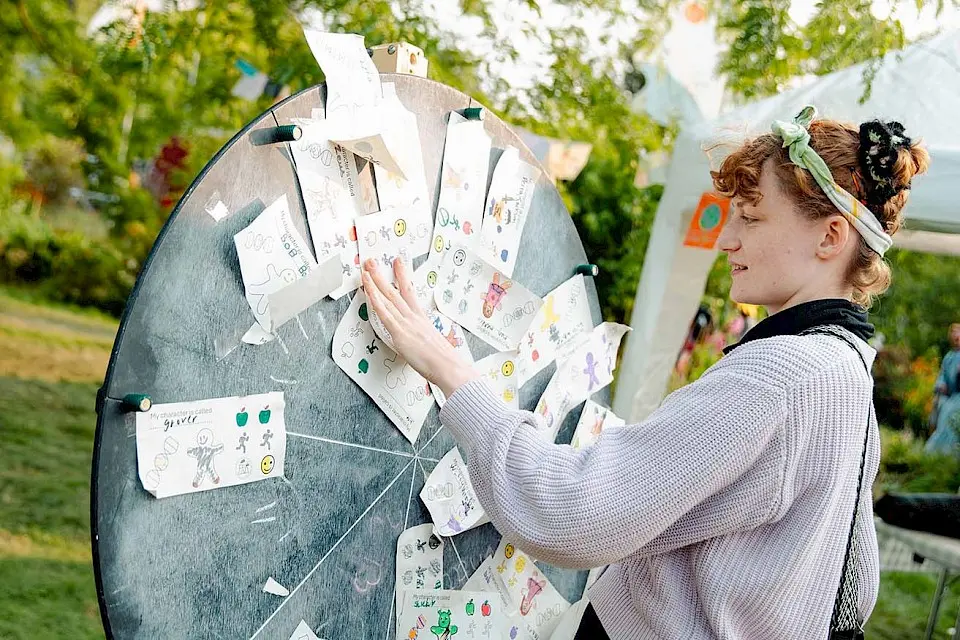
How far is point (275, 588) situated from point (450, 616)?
0.41 meters

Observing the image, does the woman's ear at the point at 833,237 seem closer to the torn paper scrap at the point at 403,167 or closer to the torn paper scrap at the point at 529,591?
the torn paper scrap at the point at 403,167

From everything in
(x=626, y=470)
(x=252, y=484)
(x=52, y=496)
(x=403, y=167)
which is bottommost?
(x=52, y=496)

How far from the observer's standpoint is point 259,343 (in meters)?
1.23

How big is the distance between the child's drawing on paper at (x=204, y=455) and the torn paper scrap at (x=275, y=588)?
18 centimetres

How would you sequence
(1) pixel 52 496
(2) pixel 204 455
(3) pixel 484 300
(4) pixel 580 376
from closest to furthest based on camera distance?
(2) pixel 204 455 < (3) pixel 484 300 < (4) pixel 580 376 < (1) pixel 52 496

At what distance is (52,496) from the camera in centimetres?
431

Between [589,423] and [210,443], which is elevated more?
[210,443]

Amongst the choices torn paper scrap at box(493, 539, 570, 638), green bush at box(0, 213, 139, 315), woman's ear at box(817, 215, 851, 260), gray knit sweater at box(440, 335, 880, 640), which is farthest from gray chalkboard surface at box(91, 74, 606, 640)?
green bush at box(0, 213, 139, 315)

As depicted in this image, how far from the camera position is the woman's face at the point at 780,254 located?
4.29 ft

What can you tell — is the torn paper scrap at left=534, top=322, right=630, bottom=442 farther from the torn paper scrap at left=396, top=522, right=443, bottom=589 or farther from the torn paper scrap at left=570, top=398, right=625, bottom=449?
the torn paper scrap at left=396, top=522, right=443, bottom=589

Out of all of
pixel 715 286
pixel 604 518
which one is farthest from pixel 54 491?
pixel 604 518

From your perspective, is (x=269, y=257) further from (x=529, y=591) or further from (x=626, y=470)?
(x=529, y=591)

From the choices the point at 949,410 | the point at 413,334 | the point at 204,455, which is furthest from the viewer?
the point at 949,410

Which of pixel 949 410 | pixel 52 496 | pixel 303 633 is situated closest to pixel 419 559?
pixel 303 633
